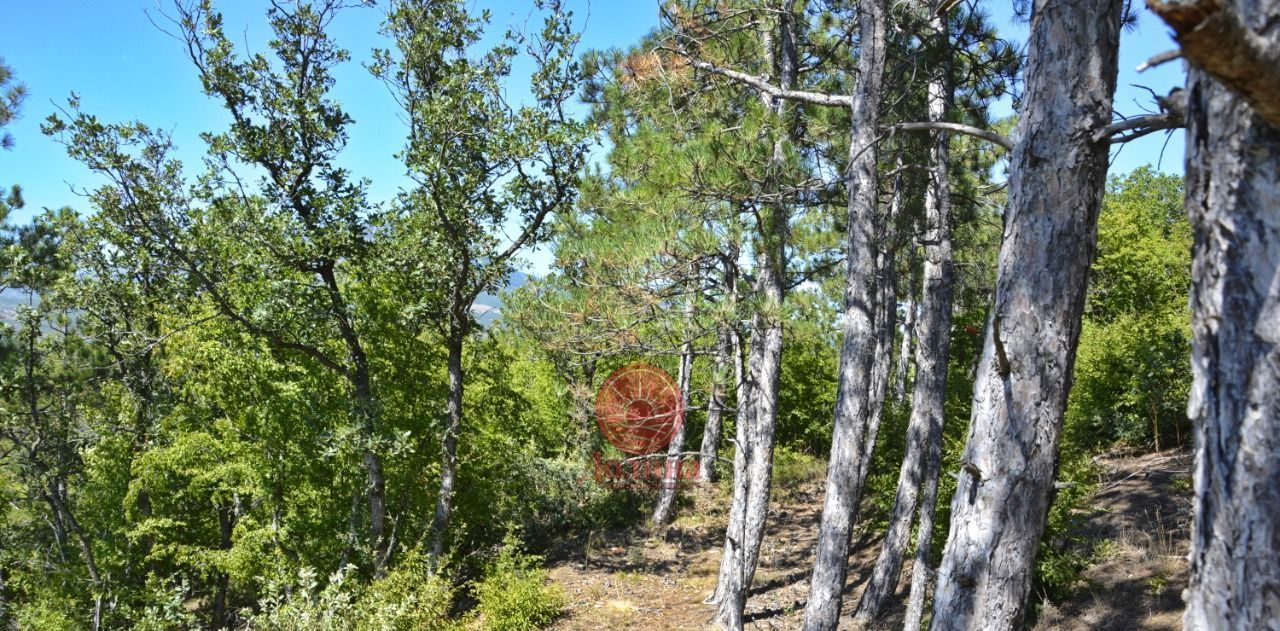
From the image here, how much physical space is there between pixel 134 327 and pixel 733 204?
12.8 meters

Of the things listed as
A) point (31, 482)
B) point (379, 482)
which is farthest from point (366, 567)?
point (31, 482)

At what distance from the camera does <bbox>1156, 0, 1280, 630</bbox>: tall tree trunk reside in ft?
4.74

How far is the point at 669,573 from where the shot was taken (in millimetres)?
12891

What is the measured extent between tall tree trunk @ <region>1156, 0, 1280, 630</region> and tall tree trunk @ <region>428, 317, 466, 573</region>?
416 inches

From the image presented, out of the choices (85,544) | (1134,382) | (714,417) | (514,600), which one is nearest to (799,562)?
(714,417)

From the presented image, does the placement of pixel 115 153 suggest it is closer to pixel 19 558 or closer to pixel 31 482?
pixel 31 482

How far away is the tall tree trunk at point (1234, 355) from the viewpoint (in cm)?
144

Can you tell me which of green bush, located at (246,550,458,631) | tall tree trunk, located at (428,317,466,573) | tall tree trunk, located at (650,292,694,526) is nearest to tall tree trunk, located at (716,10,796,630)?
green bush, located at (246,550,458,631)

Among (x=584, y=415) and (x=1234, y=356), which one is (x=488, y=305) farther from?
(x=1234, y=356)

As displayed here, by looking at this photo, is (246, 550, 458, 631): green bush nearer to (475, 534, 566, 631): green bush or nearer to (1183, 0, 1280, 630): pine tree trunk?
(475, 534, 566, 631): green bush

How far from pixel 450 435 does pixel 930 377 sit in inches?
279

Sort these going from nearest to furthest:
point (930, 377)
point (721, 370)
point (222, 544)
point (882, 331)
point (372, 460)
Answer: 1. point (930, 377)
2. point (721, 370)
3. point (372, 460)
4. point (882, 331)
5. point (222, 544)

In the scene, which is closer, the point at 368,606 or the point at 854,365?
the point at 854,365

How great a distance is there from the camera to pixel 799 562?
12641 mm
